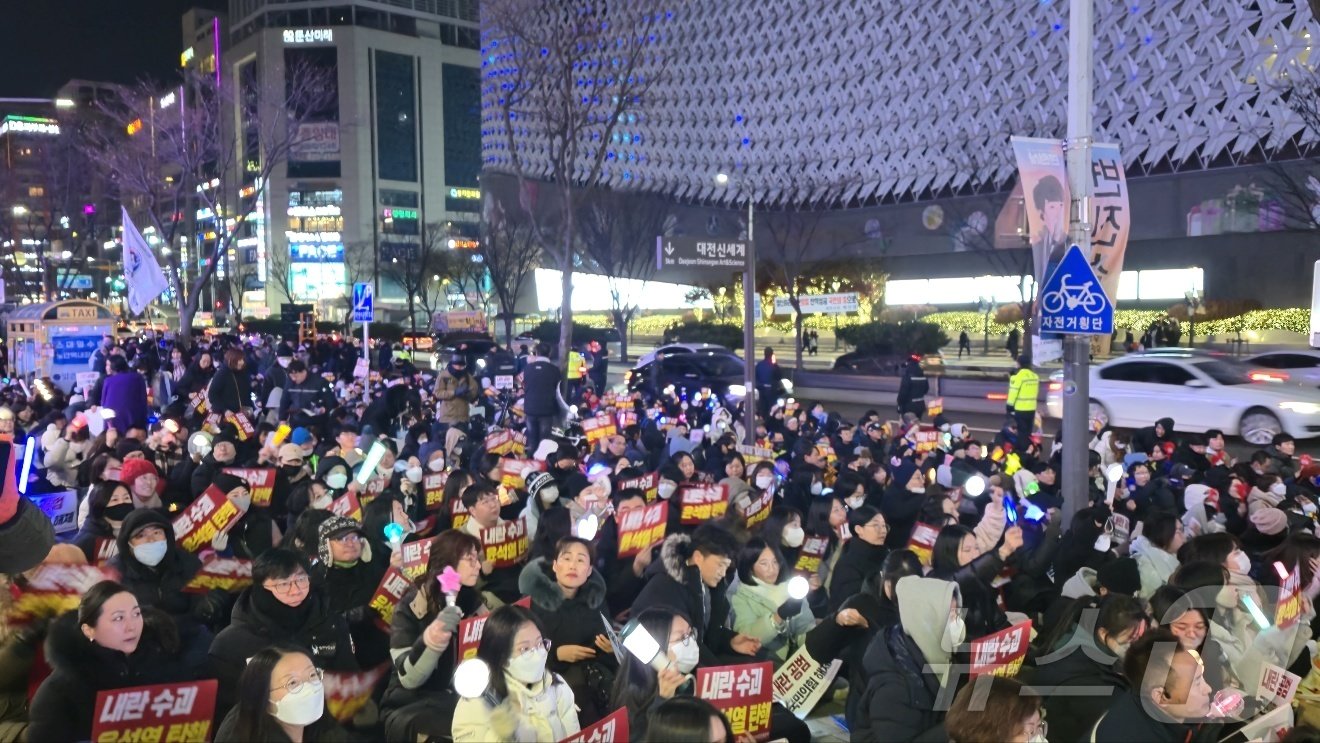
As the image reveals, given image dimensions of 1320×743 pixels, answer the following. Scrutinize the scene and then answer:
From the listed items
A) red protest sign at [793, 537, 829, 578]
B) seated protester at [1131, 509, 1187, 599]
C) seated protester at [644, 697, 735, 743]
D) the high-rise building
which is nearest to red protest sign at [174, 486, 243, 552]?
red protest sign at [793, 537, 829, 578]

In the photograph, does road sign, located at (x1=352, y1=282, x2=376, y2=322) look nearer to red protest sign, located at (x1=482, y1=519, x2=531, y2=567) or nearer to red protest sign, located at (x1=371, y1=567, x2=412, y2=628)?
red protest sign, located at (x1=482, y1=519, x2=531, y2=567)

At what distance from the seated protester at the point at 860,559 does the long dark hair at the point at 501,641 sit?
248 centimetres

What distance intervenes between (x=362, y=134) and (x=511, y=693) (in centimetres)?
9235

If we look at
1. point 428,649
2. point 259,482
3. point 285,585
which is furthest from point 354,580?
point 259,482

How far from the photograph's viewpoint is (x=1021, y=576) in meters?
5.95

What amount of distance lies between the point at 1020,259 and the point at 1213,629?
28.2 meters

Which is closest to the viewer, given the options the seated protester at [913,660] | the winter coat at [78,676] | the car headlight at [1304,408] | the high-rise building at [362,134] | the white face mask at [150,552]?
the winter coat at [78,676]

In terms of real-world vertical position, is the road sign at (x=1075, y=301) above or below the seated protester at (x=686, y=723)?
above

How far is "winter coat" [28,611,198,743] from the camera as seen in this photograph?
370 cm

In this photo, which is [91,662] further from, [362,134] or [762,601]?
[362,134]

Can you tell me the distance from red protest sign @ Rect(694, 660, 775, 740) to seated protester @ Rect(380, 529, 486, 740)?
3.36 feet

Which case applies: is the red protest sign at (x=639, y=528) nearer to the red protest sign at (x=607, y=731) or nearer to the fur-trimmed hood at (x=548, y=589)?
the fur-trimmed hood at (x=548, y=589)

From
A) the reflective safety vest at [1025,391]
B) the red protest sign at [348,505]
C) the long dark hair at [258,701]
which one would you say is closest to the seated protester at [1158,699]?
the long dark hair at [258,701]

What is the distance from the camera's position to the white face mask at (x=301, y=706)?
3361 mm
